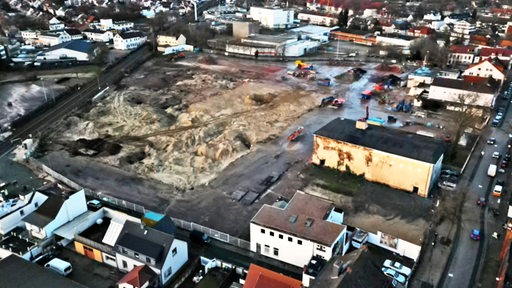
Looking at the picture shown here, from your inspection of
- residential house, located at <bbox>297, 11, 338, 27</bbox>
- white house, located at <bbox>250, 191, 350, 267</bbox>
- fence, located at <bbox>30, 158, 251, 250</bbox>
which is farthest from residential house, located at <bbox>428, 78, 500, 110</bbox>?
residential house, located at <bbox>297, 11, 338, 27</bbox>

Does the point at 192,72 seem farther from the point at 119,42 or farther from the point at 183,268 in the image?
the point at 183,268

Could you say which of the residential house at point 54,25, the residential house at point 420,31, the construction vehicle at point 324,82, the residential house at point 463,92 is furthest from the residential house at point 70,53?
the residential house at point 420,31

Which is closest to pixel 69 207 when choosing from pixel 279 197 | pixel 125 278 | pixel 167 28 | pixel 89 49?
pixel 125 278

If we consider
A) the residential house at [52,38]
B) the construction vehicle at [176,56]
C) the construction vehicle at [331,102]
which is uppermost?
the residential house at [52,38]

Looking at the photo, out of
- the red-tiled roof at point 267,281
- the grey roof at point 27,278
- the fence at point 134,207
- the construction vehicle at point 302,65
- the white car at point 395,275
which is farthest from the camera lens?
the construction vehicle at point 302,65

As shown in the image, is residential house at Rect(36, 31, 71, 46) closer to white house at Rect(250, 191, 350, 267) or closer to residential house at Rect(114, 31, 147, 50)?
residential house at Rect(114, 31, 147, 50)

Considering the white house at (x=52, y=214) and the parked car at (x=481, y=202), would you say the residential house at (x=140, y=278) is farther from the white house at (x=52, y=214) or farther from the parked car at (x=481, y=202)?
the parked car at (x=481, y=202)
